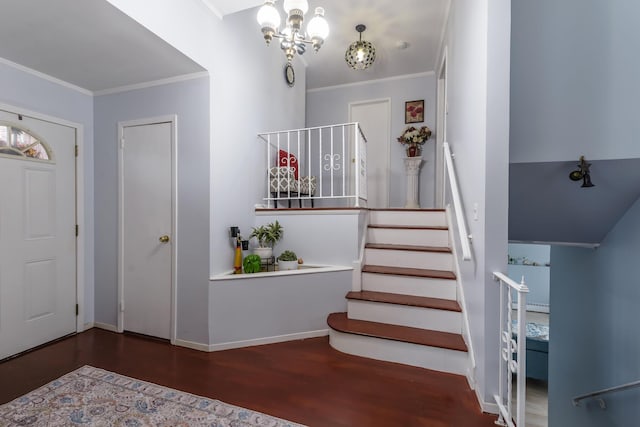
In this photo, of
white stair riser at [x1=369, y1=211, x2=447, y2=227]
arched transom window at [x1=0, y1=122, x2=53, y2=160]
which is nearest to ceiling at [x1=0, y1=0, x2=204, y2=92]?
arched transom window at [x1=0, y1=122, x2=53, y2=160]

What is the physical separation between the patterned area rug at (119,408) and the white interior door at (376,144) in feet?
12.7

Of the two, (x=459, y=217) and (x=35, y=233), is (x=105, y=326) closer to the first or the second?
(x=35, y=233)

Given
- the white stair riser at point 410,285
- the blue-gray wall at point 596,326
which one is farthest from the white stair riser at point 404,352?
the blue-gray wall at point 596,326

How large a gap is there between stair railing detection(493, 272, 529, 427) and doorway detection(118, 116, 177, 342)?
2.64m

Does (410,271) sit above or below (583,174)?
below

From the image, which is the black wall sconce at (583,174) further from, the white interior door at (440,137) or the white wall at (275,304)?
the white interior door at (440,137)

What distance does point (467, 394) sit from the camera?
1.86m

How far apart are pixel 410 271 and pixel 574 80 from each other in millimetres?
1844

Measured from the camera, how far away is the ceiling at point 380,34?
326cm

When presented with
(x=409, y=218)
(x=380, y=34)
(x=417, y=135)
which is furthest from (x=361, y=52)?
(x=409, y=218)

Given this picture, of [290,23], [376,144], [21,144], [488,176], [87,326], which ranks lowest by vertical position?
[87,326]

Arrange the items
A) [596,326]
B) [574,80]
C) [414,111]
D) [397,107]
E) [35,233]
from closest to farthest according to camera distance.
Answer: [574,80]
[596,326]
[35,233]
[414,111]
[397,107]

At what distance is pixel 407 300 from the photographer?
2449 millimetres

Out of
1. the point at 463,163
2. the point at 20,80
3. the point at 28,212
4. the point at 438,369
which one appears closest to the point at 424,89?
the point at 463,163
